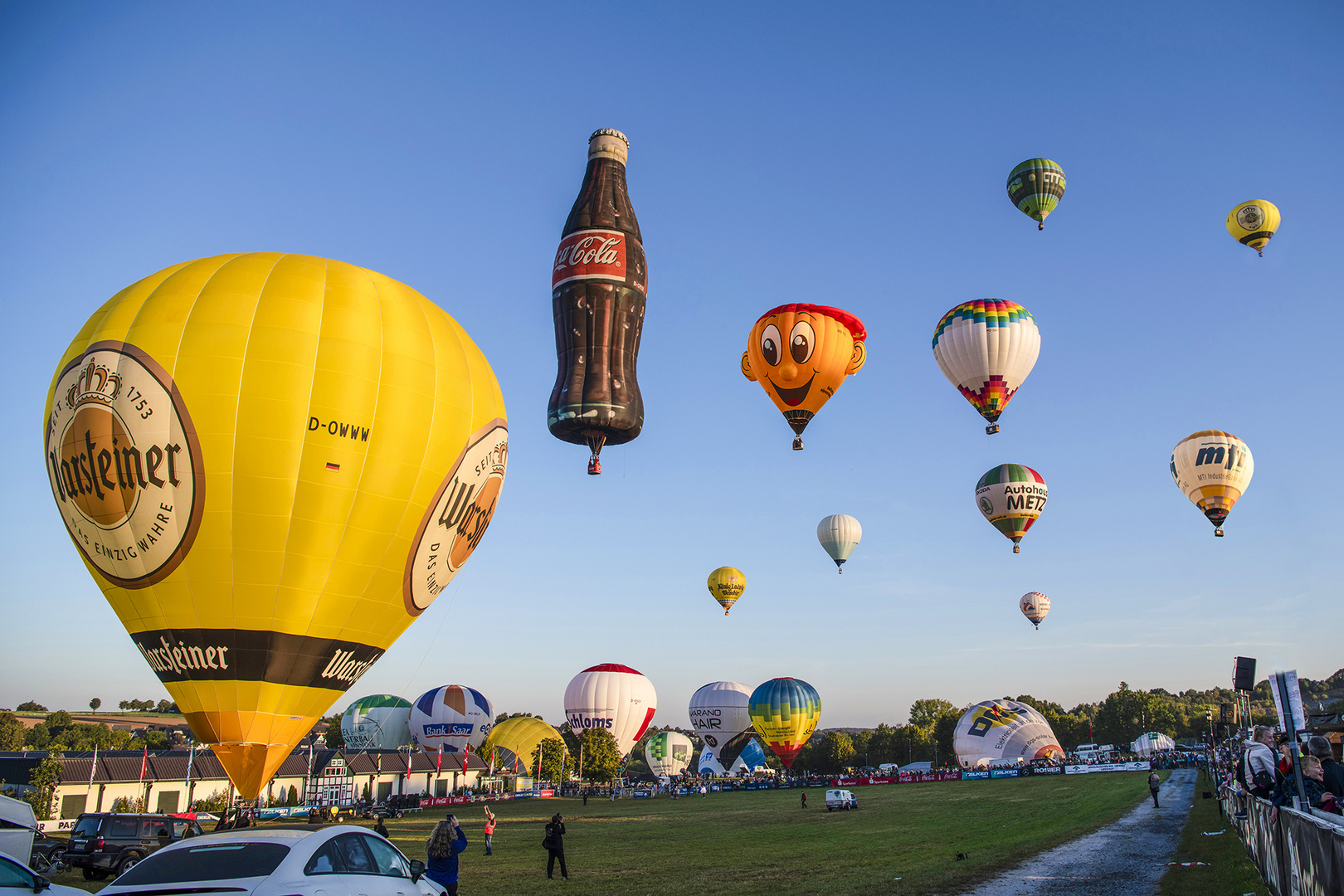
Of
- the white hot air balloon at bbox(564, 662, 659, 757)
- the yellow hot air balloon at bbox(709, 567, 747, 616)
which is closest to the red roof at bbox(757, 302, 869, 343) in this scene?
the yellow hot air balloon at bbox(709, 567, 747, 616)

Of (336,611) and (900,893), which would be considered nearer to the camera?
(900,893)

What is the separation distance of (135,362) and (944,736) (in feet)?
382

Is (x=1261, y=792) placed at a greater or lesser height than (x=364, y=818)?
greater

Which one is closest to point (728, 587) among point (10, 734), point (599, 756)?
point (599, 756)

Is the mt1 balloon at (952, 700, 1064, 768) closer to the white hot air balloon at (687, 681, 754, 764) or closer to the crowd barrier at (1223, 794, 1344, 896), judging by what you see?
the white hot air balloon at (687, 681, 754, 764)

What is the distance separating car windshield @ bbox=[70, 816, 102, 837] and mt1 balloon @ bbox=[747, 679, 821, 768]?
180 feet

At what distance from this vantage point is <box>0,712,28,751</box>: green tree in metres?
105

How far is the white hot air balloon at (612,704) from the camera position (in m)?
75.9

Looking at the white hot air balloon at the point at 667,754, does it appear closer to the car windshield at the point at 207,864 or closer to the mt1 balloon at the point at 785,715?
the mt1 balloon at the point at 785,715

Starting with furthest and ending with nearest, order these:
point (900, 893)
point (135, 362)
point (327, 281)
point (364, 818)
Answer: point (364, 818) → point (327, 281) → point (135, 362) → point (900, 893)

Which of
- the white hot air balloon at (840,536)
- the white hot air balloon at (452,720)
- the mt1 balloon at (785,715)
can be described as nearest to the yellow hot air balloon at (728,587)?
the mt1 balloon at (785,715)

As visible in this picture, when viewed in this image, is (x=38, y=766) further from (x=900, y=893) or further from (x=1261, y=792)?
(x=1261, y=792)

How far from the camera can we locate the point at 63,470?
16.2 metres

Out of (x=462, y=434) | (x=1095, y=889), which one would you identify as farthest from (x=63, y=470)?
(x=1095, y=889)
